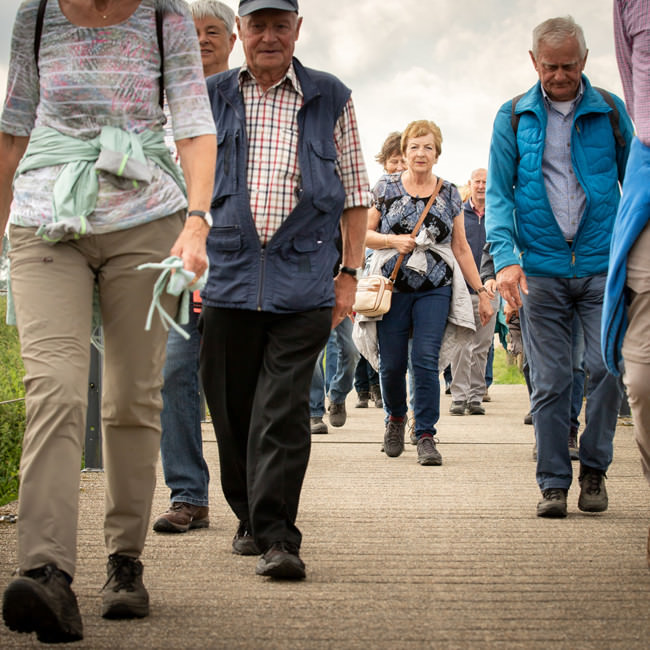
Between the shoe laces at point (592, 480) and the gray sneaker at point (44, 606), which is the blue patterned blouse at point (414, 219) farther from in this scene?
the gray sneaker at point (44, 606)

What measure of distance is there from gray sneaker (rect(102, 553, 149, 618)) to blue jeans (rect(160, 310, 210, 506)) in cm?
166

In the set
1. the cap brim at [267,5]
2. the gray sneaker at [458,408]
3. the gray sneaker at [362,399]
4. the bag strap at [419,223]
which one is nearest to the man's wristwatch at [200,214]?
the cap brim at [267,5]

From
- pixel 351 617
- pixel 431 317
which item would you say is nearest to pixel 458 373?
pixel 431 317

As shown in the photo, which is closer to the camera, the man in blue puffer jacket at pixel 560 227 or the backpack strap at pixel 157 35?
the backpack strap at pixel 157 35

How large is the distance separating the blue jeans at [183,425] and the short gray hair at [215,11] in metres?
1.55

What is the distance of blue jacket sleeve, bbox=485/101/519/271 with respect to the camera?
19.2ft

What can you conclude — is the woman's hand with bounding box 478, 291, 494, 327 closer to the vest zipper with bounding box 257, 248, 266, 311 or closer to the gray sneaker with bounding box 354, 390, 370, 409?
the vest zipper with bounding box 257, 248, 266, 311

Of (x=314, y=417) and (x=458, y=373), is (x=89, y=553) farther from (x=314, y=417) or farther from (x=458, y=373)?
(x=458, y=373)

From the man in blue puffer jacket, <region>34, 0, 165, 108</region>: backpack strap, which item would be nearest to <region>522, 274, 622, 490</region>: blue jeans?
the man in blue puffer jacket

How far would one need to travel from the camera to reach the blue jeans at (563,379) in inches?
227

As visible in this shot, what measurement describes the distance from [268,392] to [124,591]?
109cm

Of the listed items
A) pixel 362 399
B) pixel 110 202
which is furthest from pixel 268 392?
pixel 362 399

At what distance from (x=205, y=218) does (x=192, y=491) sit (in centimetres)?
211

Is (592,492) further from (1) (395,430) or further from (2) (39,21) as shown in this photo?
(2) (39,21)
